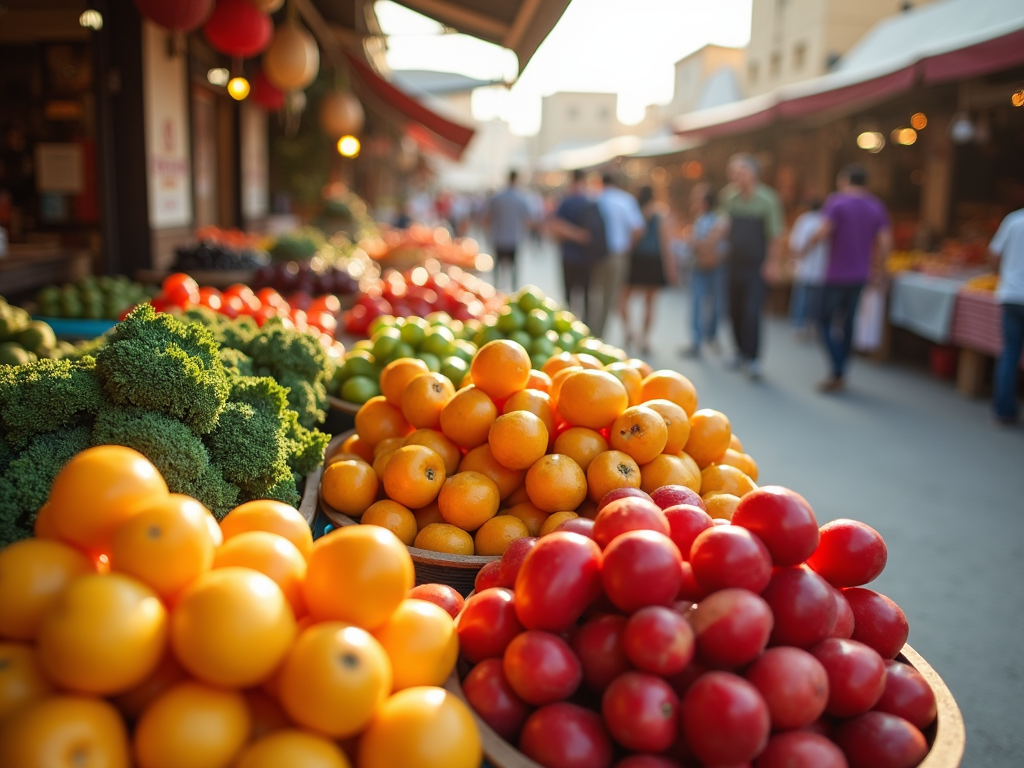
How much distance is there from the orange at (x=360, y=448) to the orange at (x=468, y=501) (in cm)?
46

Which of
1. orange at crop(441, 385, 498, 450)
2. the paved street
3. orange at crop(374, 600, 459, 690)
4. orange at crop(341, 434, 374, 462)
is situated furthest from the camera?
the paved street

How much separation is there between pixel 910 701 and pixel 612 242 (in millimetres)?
8187

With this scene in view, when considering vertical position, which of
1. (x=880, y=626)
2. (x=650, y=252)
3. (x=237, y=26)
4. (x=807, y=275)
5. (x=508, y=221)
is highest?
(x=237, y=26)

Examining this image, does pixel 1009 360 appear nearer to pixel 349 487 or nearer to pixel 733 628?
pixel 349 487

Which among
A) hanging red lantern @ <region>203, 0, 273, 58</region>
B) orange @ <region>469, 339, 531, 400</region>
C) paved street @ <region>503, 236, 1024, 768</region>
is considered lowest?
paved street @ <region>503, 236, 1024, 768</region>

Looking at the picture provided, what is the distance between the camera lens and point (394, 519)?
2.15 metres

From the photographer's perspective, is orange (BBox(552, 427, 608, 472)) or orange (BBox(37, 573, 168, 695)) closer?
orange (BBox(37, 573, 168, 695))

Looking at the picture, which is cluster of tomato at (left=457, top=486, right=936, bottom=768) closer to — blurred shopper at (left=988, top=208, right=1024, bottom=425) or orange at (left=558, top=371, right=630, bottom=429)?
orange at (left=558, top=371, right=630, bottom=429)

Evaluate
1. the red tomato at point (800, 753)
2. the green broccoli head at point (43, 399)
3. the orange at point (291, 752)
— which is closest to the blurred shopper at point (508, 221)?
the green broccoli head at point (43, 399)

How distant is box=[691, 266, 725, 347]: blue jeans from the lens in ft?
31.8

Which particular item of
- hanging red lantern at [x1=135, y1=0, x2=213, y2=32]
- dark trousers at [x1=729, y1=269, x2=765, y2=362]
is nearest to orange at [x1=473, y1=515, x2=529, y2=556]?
hanging red lantern at [x1=135, y1=0, x2=213, y2=32]

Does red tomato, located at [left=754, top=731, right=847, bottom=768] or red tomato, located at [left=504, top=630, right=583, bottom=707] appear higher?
red tomato, located at [left=504, top=630, right=583, bottom=707]

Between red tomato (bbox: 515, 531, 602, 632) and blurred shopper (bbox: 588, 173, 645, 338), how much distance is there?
8099 millimetres

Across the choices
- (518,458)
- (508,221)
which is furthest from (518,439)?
(508,221)
